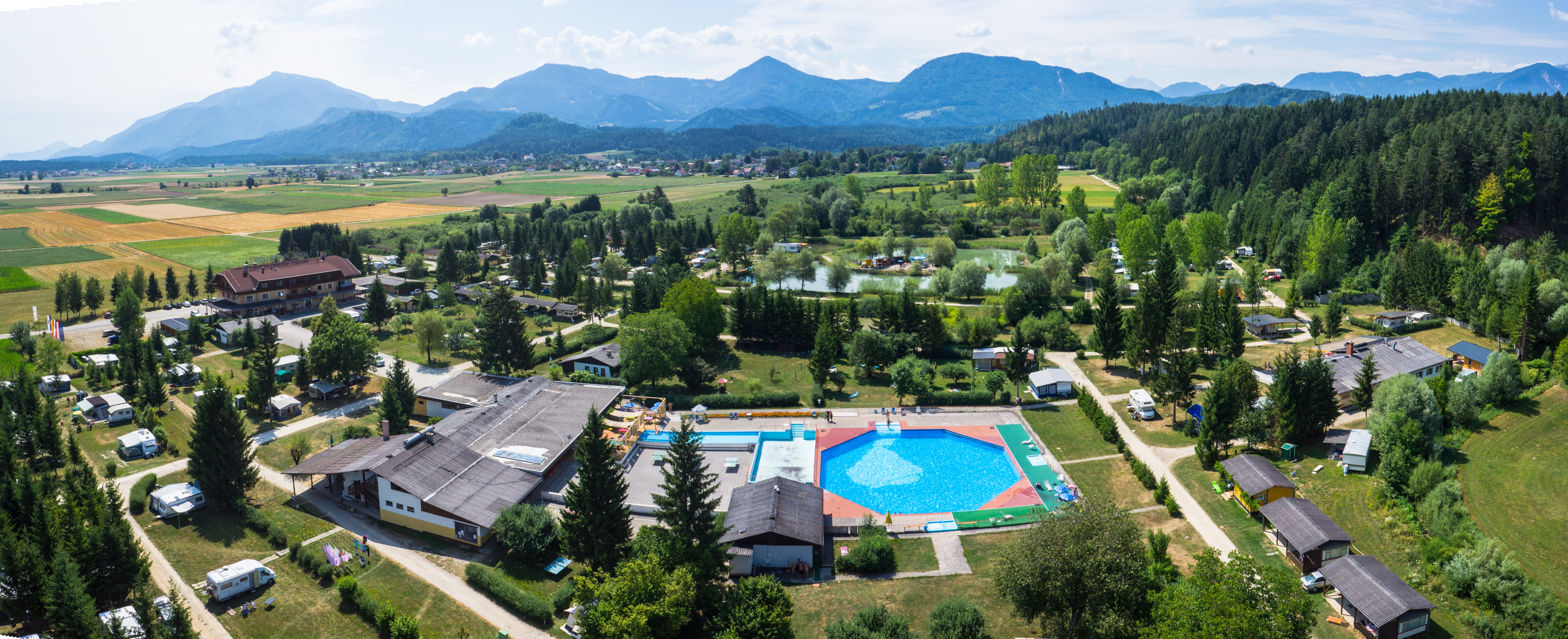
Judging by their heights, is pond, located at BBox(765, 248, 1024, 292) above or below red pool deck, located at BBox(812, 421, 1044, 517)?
above

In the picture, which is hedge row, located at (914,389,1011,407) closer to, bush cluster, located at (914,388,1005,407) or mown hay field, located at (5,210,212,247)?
bush cluster, located at (914,388,1005,407)

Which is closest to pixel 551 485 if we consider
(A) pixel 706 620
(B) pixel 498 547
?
(B) pixel 498 547

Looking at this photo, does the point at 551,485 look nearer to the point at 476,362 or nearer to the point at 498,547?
the point at 498,547

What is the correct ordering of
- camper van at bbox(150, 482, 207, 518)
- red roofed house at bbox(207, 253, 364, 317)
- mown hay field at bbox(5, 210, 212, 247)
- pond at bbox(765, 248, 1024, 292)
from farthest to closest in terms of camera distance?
1. mown hay field at bbox(5, 210, 212, 247)
2. pond at bbox(765, 248, 1024, 292)
3. red roofed house at bbox(207, 253, 364, 317)
4. camper van at bbox(150, 482, 207, 518)

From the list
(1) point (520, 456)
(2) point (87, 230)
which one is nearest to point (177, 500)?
(1) point (520, 456)

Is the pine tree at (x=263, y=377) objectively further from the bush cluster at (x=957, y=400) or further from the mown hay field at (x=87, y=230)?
the mown hay field at (x=87, y=230)

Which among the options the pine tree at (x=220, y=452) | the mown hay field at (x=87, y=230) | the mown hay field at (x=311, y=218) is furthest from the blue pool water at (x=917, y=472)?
the mown hay field at (x=87, y=230)

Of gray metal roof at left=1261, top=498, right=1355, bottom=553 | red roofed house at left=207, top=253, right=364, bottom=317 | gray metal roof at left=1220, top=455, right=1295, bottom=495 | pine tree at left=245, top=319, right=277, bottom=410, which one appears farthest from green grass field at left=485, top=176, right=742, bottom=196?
gray metal roof at left=1261, top=498, right=1355, bottom=553
